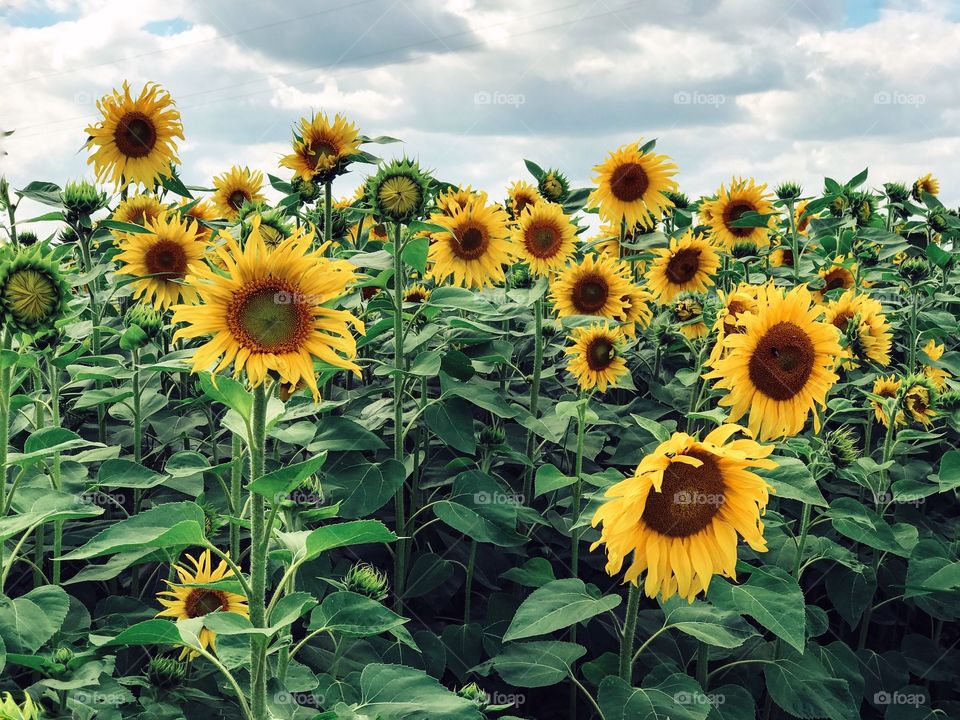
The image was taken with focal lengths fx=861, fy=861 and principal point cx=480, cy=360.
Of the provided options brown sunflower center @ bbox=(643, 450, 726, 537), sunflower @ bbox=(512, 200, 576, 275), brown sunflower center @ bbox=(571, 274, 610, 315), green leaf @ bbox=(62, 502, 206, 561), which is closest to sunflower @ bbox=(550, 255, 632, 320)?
brown sunflower center @ bbox=(571, 274, 610, 315)

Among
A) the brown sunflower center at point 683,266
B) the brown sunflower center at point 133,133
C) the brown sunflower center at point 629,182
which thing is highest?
the brown sunflower center at point 133,133

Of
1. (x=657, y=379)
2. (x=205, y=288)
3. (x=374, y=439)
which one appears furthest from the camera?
(x=657, y=379)

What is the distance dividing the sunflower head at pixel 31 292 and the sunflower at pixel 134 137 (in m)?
1.86

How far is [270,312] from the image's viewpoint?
1.66 metres

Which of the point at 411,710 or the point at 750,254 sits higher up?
the point at 750,254

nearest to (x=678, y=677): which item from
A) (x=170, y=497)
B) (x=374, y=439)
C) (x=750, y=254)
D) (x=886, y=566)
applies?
(x=374, y=439)

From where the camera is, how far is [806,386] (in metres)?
2.50

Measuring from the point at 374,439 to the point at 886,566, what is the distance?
2030mm

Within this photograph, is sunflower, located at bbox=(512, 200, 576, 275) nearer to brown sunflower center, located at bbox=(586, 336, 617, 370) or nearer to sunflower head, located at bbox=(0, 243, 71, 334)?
brown sunflower center, located at bbox=(586, 336, 617, 370)

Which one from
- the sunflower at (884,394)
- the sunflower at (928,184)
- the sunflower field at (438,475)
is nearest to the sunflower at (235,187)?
the sunflower field at (438,475)

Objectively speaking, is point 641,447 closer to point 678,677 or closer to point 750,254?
point 678,677

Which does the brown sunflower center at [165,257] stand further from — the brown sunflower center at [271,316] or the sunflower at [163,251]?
the brown sunflower center at [271,316]

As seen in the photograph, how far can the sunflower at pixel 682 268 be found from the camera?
164 inches

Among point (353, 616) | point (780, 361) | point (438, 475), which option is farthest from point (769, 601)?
point (438, 475)
